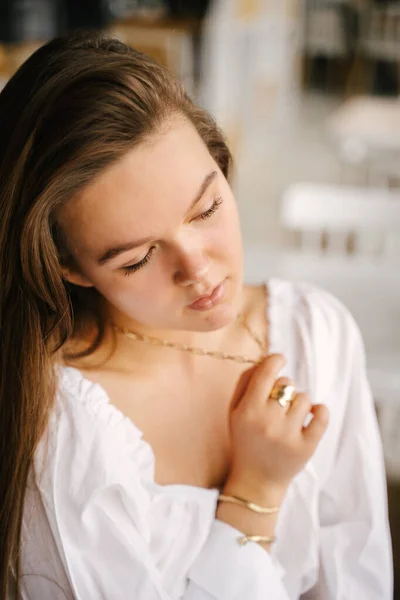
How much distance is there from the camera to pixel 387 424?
1.36m

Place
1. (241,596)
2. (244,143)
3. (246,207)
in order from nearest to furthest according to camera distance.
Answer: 1. (241,596)
2. (246,207)
3. (244,143)

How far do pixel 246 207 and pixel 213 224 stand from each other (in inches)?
130

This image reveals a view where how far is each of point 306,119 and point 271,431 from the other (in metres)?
5.20

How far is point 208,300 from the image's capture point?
78cm

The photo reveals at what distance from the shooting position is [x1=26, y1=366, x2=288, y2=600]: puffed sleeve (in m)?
0.80

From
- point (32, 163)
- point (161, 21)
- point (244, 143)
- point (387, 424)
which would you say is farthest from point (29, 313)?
point (161, 21)

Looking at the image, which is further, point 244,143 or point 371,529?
point 244,143

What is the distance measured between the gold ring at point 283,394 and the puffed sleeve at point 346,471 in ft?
0.42

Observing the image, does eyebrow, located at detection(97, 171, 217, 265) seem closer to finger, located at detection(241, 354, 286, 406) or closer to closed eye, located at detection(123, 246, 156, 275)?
closed eye, located at detection(123, 246, 156, 275)

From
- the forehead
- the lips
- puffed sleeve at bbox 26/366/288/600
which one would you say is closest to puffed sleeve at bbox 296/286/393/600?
puffed sleeve at bbox 26/366/288/600

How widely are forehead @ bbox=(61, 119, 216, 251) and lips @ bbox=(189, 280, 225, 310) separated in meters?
0.11

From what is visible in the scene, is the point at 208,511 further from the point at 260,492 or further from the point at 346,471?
the point at 346,471

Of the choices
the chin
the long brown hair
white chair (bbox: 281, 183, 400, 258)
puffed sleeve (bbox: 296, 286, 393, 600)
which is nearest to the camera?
the long brown hair

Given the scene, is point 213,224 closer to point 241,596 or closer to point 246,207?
point 241,596
